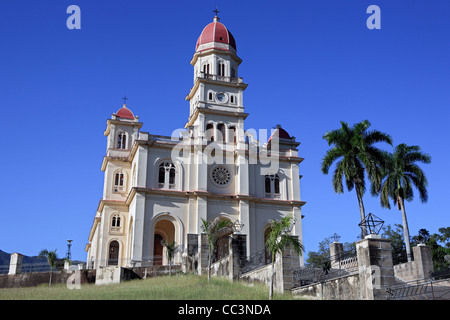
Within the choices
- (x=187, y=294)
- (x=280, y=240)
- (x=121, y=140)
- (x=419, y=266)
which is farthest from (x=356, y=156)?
(x=121, y=140)

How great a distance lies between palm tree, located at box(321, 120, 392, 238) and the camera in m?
32.3

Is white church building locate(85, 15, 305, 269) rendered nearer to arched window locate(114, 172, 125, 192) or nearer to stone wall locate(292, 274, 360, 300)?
arched window locate(114, 172, 125, 192)

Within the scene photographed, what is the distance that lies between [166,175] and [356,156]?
615 inches

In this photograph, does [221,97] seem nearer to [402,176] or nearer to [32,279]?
[402,176]

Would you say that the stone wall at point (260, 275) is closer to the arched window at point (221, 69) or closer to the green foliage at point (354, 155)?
the green foliage at point (354, 155)

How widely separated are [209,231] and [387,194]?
12.8m

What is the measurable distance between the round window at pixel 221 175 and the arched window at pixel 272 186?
3.53 metres

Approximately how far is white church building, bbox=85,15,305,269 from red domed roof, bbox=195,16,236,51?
0.67 ft

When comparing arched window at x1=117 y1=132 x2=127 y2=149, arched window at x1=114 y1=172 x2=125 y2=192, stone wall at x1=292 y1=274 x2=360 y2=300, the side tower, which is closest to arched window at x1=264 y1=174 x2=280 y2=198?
the side tower

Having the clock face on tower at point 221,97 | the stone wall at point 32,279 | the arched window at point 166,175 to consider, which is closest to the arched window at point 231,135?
the clock face on tower at point 221,97
